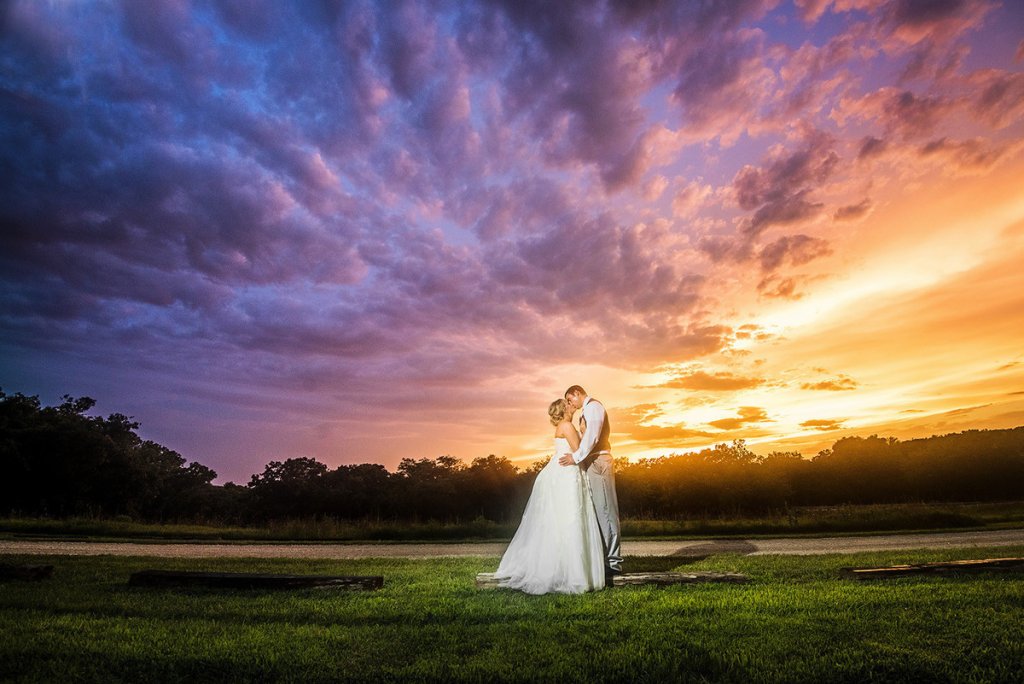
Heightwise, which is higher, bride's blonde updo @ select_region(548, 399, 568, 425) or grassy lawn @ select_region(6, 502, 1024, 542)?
bride's blonde updo @ select_region(548, 399, 568, 425)

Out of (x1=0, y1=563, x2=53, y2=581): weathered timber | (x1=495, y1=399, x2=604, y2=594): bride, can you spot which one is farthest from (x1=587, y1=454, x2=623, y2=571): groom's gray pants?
(x1=0, y1=563, x2=53, y2=581): weathered timber

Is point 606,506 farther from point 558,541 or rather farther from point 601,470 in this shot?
point 558,541

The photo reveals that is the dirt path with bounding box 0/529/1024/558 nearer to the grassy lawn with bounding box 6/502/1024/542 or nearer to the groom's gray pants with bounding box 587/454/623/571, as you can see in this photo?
the grassy lawn with bounding box 6/502/1024/542

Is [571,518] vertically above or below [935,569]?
above

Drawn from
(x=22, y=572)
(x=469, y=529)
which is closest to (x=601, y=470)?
(x=22, y=572)

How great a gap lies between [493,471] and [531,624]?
141 ft

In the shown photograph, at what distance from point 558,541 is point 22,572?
9.23 meters

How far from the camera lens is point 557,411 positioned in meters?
10.4

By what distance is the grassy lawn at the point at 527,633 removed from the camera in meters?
5.02

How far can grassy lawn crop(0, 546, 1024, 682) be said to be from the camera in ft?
16.5

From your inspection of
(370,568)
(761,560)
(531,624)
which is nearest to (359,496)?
(370,568)

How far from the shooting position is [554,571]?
29.9ft

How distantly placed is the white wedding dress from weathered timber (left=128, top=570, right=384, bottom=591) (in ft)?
7.36

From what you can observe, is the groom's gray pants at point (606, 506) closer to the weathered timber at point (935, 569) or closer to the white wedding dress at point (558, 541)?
the white wedding dress at point (558, 541)
